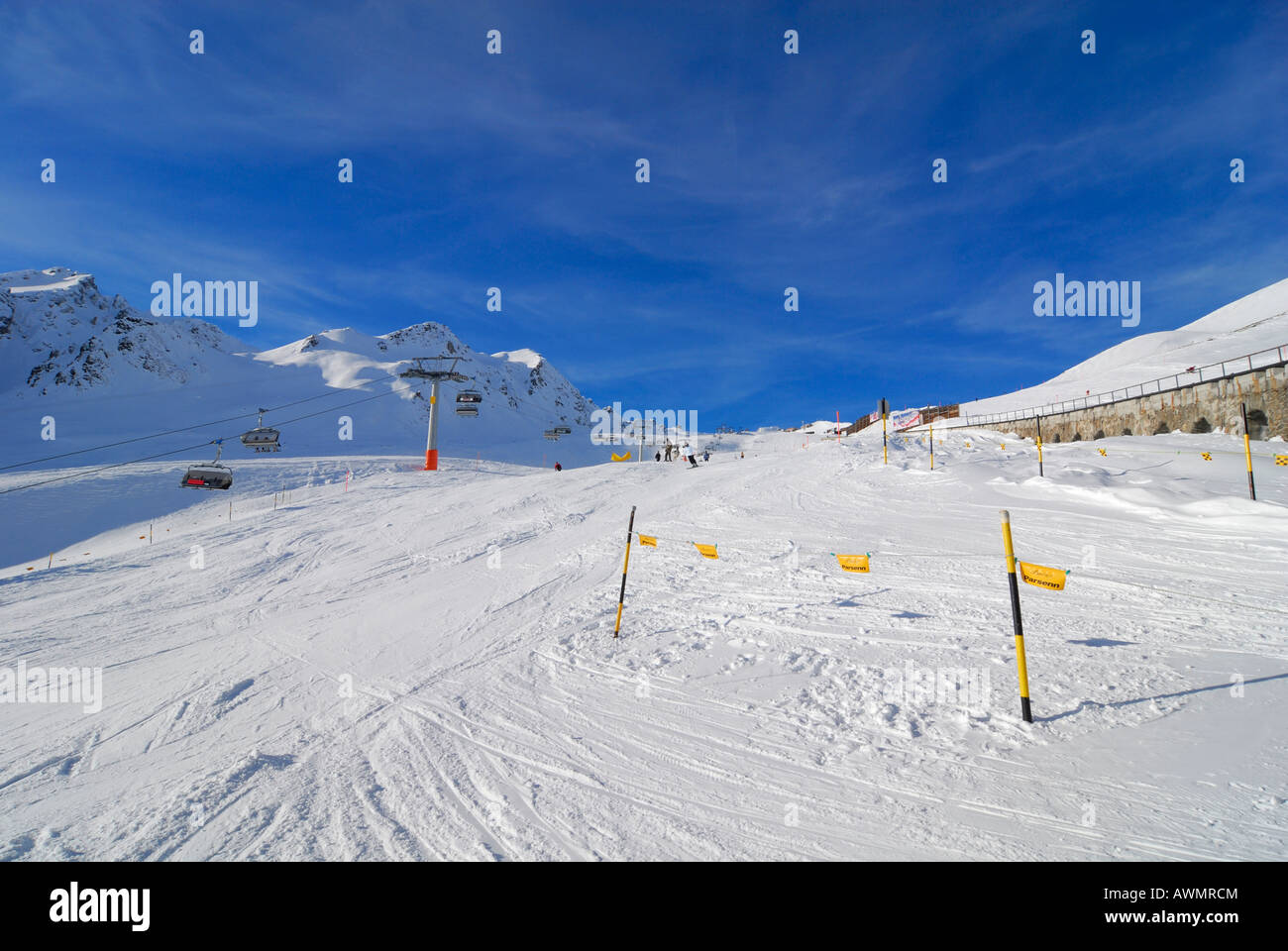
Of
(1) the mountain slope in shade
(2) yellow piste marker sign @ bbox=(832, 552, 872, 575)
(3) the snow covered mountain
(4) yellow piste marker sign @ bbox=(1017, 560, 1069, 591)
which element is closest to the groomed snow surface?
(2) yellow piste marker sign @ bbox=(832, 552, 872, 575)

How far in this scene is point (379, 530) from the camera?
18094 millimetres

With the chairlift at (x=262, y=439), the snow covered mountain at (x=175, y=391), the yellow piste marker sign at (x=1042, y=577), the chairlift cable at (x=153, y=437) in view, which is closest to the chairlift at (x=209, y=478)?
the chairlift cable at (x=153, y=437)

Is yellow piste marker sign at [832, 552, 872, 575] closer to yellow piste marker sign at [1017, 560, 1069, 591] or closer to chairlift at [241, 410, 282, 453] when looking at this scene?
yellow piste marker sign at [1017, 560, 1069, 591]

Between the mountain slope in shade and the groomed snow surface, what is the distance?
39.7 meters

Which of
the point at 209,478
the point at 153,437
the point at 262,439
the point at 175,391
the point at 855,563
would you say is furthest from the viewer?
the point at 175,391

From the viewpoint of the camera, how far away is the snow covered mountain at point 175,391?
56938 mm

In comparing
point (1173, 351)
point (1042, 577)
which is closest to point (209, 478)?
point (1042, 577)

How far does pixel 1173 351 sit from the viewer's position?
173 feet

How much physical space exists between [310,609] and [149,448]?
50.7m

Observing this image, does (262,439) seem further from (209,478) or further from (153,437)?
(209,478)

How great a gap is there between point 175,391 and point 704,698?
10126 cm
